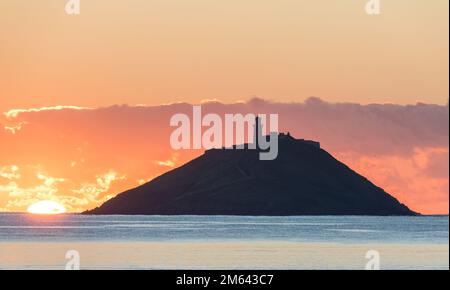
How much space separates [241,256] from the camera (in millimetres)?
87562

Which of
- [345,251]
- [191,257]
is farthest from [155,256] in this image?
[345,251]

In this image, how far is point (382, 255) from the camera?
298ft

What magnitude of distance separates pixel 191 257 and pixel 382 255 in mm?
16605
